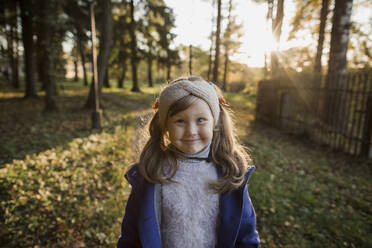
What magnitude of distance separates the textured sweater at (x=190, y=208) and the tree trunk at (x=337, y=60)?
271 inches

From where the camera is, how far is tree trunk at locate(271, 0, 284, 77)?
10805 mm

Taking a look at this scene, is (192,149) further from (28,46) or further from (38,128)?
(28,46)

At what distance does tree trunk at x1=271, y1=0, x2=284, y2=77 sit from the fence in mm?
1612

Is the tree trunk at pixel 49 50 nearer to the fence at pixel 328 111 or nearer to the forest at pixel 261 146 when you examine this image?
the forest at pixel 261 146

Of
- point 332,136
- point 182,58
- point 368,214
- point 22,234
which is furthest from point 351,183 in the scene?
point 182,58

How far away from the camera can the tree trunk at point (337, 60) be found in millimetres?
6816

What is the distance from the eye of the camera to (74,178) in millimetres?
4020

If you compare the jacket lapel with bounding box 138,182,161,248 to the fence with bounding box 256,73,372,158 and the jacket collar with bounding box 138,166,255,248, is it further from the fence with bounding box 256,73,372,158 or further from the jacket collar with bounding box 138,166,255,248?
the fence with bounding box 256,73,372,158

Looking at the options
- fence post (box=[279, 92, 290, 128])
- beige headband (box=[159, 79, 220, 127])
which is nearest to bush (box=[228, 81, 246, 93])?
fence post (box=[279, 92, 290, 128])

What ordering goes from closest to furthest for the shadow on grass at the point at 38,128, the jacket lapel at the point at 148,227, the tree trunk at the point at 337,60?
the jacket lapel at the point at 148,227, the shadow on grass at the point at 38,128, the tree trunk at the point at 337,60

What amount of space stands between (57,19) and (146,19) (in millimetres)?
11280

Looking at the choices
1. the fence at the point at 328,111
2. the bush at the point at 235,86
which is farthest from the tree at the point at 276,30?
the bush at the point at 235,86

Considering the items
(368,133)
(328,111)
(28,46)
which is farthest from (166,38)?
(368,133)

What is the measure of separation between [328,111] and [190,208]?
7.19 meters
